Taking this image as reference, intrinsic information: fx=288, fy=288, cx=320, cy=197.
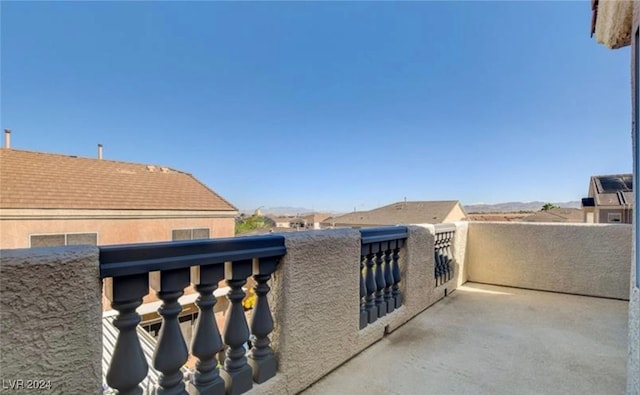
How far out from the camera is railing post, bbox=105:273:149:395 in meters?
1.11

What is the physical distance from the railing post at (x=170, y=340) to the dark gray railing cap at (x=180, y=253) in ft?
0.22

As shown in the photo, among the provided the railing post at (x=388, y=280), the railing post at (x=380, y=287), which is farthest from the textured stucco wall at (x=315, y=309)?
the railing post at (x=388, y=280)

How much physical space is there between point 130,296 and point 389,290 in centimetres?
240

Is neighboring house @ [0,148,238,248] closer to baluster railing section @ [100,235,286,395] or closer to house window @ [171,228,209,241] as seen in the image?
house window @ [171,228,209,241]

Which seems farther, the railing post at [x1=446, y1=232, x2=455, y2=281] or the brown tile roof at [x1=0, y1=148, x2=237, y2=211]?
the brown tile roof at [x1=0, y1=148, x2=237, y2=211]

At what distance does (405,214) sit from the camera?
76.5 ft

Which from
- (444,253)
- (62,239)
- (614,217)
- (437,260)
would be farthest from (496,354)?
(614,217)

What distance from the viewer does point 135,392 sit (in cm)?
117

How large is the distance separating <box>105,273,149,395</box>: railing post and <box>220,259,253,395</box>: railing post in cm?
43

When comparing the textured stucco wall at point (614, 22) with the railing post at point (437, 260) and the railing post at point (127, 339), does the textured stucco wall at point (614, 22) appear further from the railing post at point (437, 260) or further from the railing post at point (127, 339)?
the railing post at point (127, 339)

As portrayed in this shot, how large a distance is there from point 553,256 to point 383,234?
3.56 meters

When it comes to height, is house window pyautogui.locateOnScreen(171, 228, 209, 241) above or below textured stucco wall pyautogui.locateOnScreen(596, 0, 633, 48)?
below

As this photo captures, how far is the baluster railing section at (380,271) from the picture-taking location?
99.6 inches
